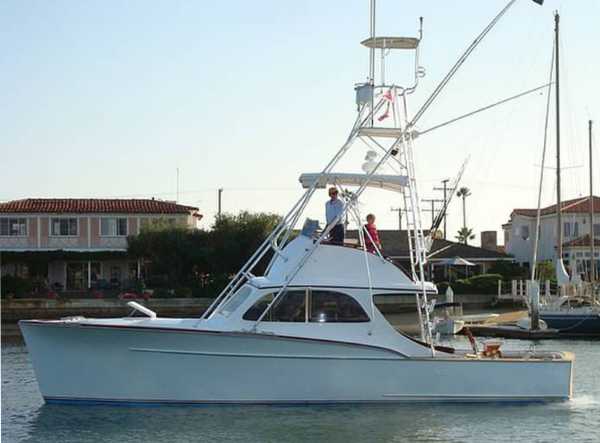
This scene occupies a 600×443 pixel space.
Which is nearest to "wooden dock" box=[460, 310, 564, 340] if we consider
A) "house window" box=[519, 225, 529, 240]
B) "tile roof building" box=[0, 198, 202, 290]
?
"tile roof building" box=[0, 198, 202, 290]

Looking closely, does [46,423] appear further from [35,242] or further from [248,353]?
[35,242]

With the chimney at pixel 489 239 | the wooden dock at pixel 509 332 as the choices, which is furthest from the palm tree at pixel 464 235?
the wooden dock at pixel 509 332

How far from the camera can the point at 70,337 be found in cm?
2020

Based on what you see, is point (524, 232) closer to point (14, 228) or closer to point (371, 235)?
A: point (14, 228)

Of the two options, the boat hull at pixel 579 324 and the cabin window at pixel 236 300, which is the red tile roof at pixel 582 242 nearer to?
the boat hull at pixel 579 324

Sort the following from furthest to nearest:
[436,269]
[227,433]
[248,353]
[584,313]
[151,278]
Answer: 1. [436,269]
2. [151,278]
3. [584,313]
4. [248,353]
5. [227,433]

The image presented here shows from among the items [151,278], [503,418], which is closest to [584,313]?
[503,418]

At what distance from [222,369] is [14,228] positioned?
178ft

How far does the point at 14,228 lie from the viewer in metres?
71.1

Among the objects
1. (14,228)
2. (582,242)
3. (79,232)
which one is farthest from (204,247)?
(582,242)

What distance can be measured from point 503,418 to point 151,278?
4889 centimetres

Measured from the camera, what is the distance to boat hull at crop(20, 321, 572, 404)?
1991 cm

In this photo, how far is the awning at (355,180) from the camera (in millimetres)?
21422

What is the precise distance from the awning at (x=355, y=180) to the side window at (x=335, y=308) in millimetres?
2428
